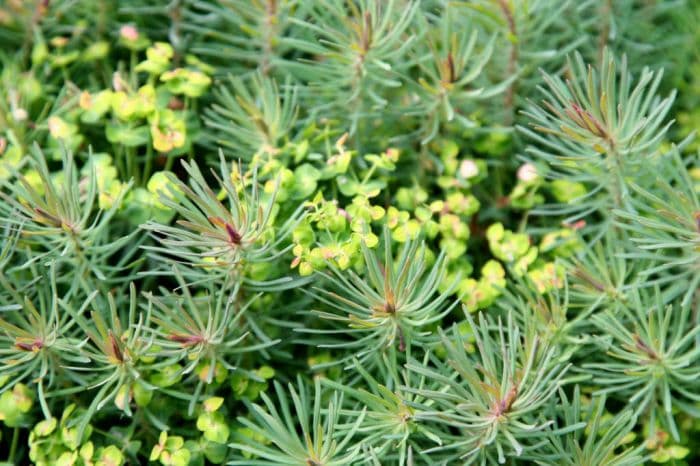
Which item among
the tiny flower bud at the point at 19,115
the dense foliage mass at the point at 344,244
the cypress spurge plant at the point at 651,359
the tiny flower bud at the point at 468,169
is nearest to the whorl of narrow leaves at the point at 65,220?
the dense foliage mass at the point at 344,244

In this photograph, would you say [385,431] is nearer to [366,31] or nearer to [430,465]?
[430,465]

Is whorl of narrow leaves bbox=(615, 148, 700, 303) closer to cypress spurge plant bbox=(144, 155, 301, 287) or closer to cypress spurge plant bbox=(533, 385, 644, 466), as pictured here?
cypress spurge plant bbox=(533, 385, 644, 466)

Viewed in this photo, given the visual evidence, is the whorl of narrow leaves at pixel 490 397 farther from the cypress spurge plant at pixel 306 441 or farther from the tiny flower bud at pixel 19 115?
the tiny flower bud at pixel 19 115

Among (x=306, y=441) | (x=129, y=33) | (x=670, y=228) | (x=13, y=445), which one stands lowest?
(x=13, y=445)

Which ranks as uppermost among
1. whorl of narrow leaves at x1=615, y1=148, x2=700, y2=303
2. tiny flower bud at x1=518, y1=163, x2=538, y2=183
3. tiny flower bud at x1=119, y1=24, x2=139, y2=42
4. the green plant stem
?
whorl of narrow leaves at x1=615, y1=148, x2=700, y2=303

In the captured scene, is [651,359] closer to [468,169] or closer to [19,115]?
[468,169]

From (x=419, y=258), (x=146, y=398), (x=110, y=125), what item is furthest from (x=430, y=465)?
(x=110, y=125)

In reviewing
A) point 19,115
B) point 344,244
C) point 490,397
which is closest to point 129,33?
point 19,115

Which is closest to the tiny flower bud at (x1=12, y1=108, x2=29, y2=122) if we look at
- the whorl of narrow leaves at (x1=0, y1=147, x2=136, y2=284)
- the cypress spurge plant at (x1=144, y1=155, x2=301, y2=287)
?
the whorl of narrow leaves at (x1=0, y1=147, x2=136, y2=284)
